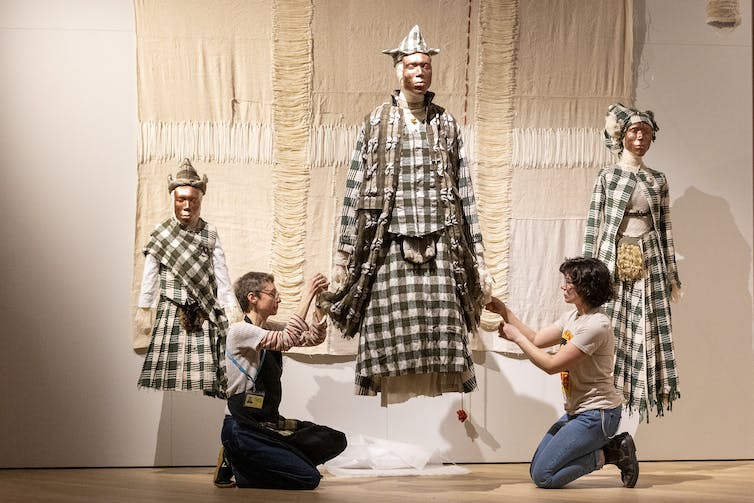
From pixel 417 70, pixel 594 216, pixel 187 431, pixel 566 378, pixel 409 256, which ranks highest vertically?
pixel 417 70

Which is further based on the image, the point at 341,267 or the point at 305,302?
the point at 305,302

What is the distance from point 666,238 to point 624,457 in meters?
1.16

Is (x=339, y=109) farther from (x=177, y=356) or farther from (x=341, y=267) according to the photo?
(x=177, y=356)

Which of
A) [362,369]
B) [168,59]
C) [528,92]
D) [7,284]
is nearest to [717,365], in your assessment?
[528,92]

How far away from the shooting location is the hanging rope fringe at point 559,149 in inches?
209

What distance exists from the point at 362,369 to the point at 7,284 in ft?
6.52

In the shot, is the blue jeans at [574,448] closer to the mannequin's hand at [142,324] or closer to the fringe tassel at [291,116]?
the fringe tassel at [291,116]

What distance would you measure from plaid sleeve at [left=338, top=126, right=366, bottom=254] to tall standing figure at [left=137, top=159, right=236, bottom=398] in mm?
727

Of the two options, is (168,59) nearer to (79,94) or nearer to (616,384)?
(79,94)

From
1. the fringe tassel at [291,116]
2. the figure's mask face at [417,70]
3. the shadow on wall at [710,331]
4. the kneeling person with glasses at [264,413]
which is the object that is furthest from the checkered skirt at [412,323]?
the shadow on wall at [710,331]

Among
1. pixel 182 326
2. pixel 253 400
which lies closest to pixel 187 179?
pixel 182 326

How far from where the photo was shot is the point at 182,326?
4.63 m

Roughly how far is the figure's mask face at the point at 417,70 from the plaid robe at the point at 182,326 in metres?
1.18

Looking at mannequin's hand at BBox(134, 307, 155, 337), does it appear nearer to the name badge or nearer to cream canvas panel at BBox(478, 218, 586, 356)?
the name badge
